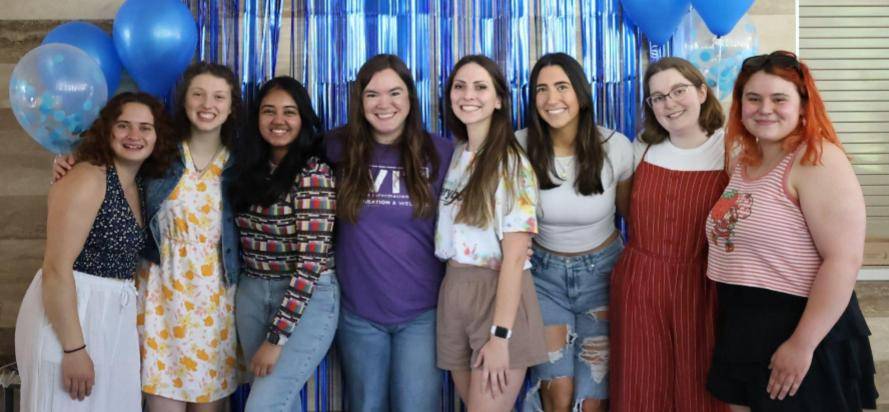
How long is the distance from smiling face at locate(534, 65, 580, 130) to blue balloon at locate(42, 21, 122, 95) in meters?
1.55

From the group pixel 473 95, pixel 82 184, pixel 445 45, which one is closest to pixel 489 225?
pixel 473 95

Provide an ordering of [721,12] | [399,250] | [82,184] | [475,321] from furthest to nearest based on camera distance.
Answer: [721,12], [399,250], [475,321], [82,184]

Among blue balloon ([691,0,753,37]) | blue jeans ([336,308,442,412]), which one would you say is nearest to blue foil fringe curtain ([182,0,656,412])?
blue balloon ([691,0,753,37])

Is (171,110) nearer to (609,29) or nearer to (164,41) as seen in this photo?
(164,41)

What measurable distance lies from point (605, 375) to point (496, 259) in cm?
59

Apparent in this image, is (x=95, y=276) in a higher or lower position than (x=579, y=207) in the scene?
lower

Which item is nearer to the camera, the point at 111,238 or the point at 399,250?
the point at 111,238

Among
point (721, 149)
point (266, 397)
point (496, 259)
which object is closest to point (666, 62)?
point (721, 149)

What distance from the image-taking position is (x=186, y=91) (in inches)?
87.6

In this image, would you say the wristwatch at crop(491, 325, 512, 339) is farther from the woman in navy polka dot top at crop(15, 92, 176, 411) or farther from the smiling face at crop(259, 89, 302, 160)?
the woman in navy polka dot top at crop(15, 92, 176, 411)

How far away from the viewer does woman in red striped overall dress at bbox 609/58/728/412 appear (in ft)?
6.61

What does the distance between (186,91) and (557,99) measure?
123cm

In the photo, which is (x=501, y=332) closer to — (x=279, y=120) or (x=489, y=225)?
(x=489, y=225)

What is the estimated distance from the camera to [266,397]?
206 centimetres
